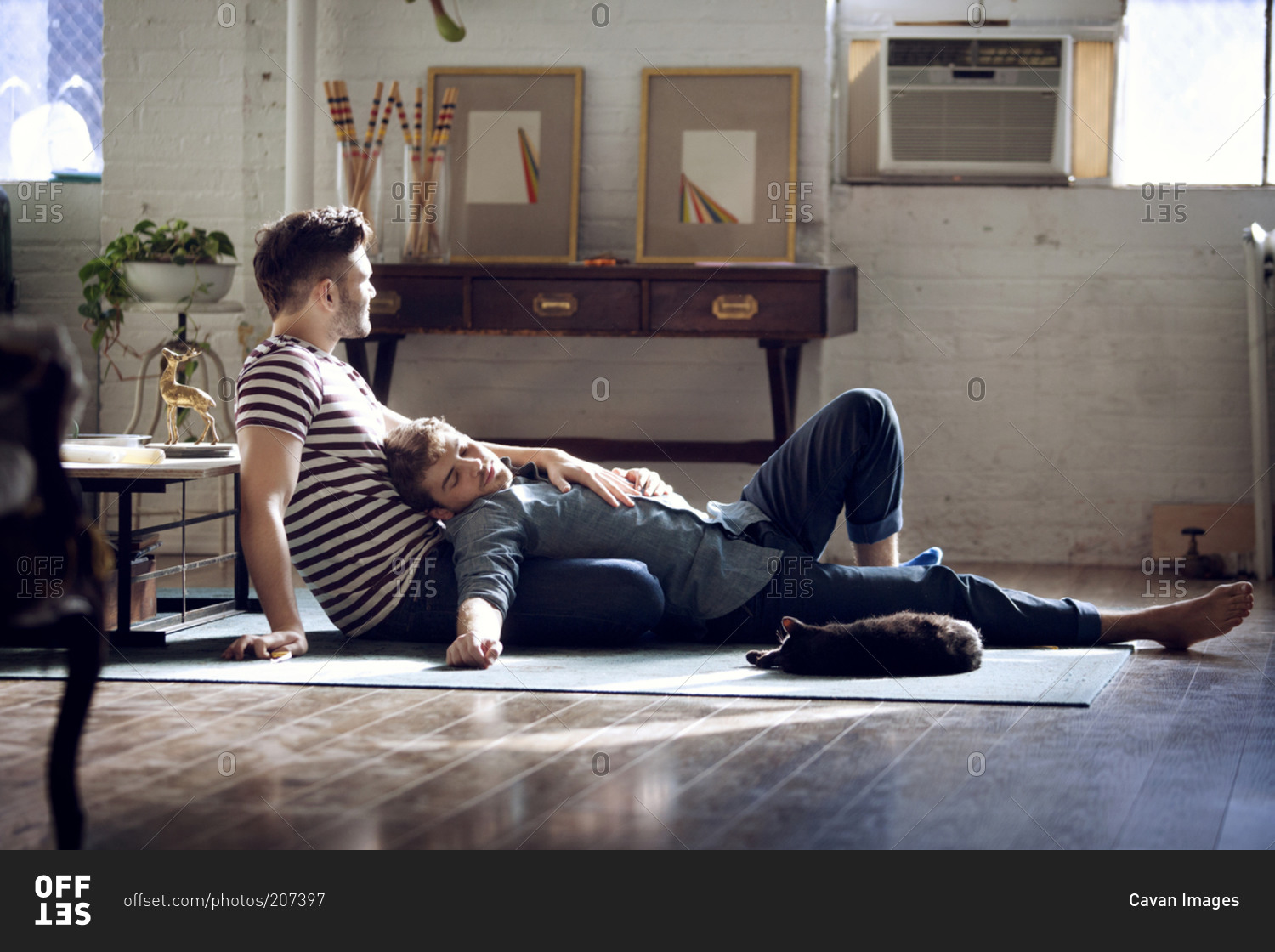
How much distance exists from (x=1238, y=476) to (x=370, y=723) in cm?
279

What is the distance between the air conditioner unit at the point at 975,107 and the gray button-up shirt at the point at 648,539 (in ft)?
5.91

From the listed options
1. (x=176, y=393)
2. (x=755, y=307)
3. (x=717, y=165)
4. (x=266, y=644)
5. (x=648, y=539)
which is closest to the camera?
(x=266, y=644)

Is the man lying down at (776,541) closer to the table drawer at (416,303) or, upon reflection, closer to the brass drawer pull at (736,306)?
the brass drawer pull at (736,306)

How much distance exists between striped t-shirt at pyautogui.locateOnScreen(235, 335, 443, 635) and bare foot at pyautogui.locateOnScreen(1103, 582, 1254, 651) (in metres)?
1.21

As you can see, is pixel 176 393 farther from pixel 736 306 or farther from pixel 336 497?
pixel 736 306

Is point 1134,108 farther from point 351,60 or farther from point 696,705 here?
point 696,705

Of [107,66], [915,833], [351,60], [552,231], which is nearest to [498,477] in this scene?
[915,833]

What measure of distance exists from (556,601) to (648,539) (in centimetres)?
19

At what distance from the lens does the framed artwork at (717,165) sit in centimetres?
353

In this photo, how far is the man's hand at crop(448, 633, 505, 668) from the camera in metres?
1.99

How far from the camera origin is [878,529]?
2.32m

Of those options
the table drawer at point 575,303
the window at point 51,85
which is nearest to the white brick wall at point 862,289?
the window at point 51,85

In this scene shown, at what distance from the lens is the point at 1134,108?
362 cm

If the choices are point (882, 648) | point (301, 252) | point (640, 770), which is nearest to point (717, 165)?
point (301, 252)
